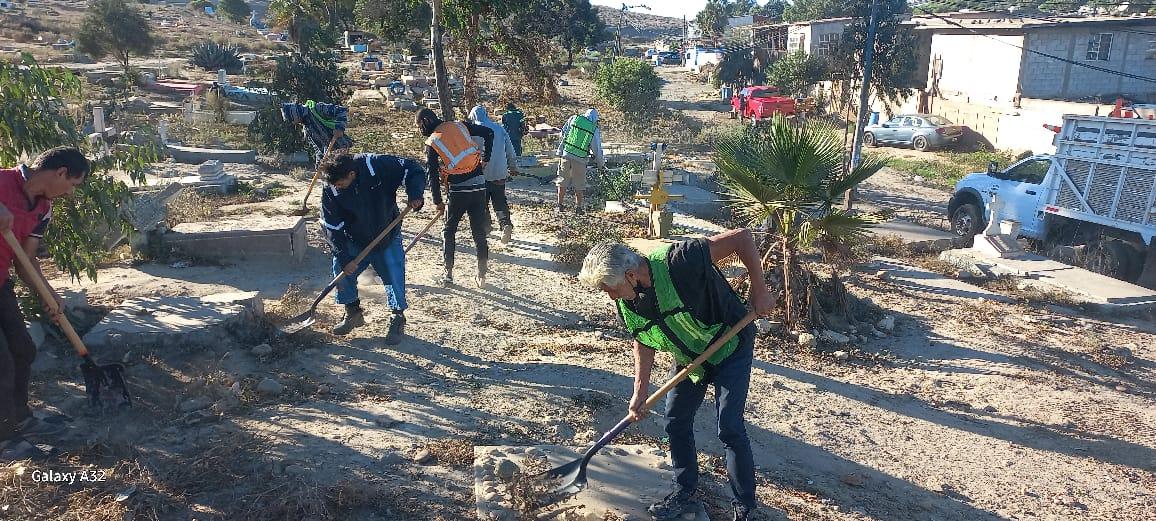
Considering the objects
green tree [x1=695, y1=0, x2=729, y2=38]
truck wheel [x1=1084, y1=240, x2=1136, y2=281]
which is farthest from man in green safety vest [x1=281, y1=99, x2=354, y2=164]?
green tree [x1=695, y1=0, x2=729, y2=38]

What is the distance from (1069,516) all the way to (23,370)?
5.61 m

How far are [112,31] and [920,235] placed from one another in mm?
23266

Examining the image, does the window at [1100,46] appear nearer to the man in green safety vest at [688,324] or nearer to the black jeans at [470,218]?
the black jeans at [470,218]

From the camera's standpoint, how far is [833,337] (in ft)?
21.0

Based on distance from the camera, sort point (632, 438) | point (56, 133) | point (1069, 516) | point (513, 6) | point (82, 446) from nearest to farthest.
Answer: point (82, 446), point (1069, 516), point (632, 438), point (56, 133), point (513, 6)

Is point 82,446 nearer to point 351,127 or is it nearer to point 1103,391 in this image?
point 1103,391

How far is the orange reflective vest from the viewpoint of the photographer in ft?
20.7

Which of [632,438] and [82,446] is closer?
[82,446]

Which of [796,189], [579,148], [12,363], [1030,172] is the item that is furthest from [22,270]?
[1030,172]

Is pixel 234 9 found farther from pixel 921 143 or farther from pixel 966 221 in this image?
pixel 966 221

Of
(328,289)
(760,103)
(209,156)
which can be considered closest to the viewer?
(328,289)

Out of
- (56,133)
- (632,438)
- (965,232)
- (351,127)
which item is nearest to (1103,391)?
(632,438)

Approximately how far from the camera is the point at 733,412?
335cm

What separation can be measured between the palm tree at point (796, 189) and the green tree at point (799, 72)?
22.4 metres
